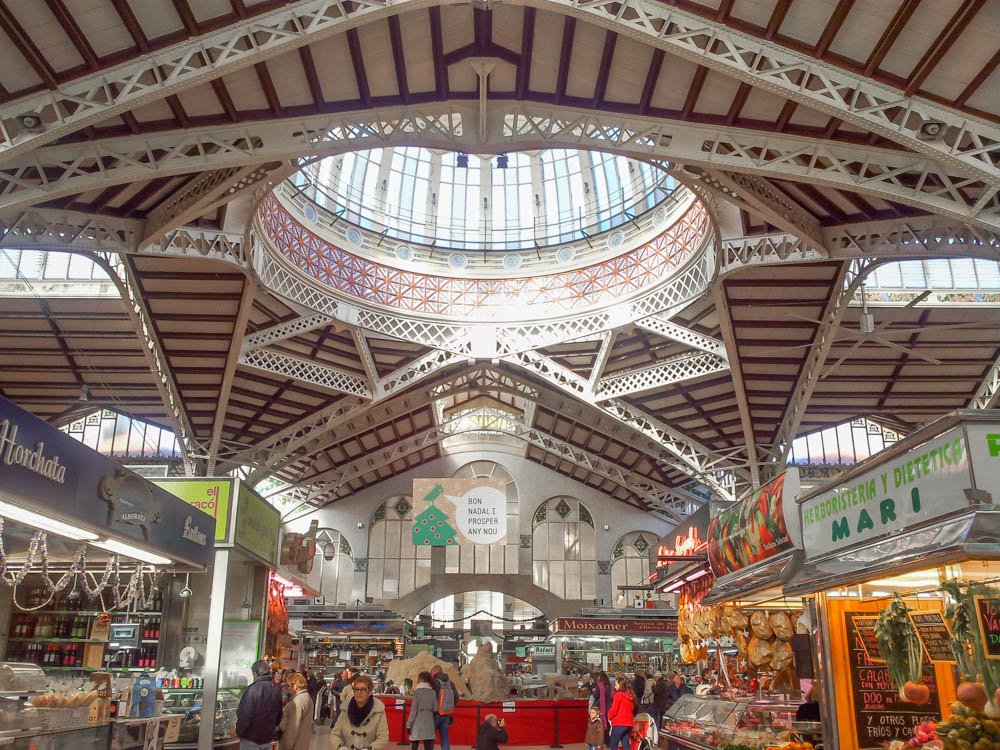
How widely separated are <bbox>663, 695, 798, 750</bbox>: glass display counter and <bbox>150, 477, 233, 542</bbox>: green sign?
6.42 metres

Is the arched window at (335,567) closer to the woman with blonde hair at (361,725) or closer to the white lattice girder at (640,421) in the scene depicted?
the white lattice girder at (640,421)

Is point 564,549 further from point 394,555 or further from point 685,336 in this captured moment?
point 685,336

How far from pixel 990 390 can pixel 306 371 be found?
16314 mm

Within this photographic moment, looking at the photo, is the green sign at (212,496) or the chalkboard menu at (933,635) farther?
the green sign at (212,496)

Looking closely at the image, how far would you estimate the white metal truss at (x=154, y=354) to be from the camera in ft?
50.3

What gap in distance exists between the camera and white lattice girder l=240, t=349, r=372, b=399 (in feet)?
64.8

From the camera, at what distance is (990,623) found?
4.41 m

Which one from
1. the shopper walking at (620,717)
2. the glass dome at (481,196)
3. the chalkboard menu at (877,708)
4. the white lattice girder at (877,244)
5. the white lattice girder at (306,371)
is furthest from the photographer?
the glass dome at (481,196)

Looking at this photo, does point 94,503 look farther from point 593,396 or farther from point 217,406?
point 593,396

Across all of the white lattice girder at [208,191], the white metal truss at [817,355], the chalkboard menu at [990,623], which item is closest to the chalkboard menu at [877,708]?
the chalkboard menu at [990,623]

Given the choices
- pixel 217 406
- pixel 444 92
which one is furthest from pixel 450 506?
pixel 444 92

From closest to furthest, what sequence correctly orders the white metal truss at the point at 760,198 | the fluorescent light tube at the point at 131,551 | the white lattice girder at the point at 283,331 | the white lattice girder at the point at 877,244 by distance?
the fluorescent light tube at the point at 131,551
the white lattice girder at the point at 877,244
the white metal truss at the point at 760,198
the white lattice girder at the point at 283,331

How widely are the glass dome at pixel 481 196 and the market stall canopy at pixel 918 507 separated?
51.7ft

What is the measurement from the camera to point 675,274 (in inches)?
726
